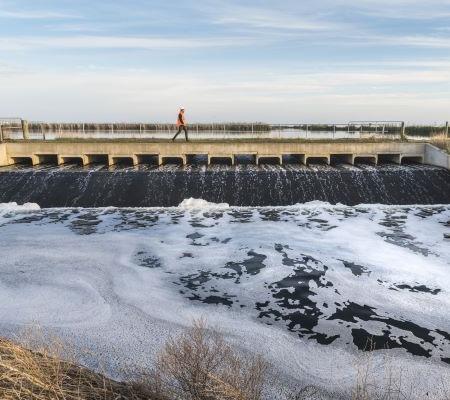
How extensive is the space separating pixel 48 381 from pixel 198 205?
14.8 meters

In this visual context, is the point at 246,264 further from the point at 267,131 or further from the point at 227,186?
the point at 267,131

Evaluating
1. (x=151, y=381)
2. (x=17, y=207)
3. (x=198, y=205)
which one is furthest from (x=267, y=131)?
(x=151, y=381)

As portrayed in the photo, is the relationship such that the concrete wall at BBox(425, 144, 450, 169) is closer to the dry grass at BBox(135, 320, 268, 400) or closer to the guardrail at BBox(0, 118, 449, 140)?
the guardrail at BBox(0, 118, 449, 140)

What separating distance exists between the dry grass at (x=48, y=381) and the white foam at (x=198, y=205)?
45.1ft

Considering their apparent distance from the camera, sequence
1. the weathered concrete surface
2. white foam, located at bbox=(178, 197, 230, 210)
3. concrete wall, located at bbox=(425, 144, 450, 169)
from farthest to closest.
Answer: the weathered concrete surface → concrete wall, located at bbox=(425, 144, 450, 169) → white foam, located at bbox=(178, 197, 230, 210)

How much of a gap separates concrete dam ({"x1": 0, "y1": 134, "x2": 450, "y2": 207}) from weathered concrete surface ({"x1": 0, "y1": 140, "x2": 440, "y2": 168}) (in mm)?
59

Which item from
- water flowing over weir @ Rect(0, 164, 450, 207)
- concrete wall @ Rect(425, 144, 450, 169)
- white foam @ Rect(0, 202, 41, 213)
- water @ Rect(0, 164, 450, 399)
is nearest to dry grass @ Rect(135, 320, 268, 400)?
water @ Rect(0, 164, 450, 399)

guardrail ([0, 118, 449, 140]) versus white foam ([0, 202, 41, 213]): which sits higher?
guardrail ([0, 118, 449, 140])

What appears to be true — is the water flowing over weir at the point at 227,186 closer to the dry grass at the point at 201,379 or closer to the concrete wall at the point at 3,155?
the concrete wall at the point at 3,155

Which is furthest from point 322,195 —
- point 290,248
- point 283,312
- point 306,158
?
point 283,312

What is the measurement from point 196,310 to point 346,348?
3465 mm

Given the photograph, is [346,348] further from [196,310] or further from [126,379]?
[126,379]

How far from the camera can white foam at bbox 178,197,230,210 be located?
1975cm

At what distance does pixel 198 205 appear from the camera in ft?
65.4
